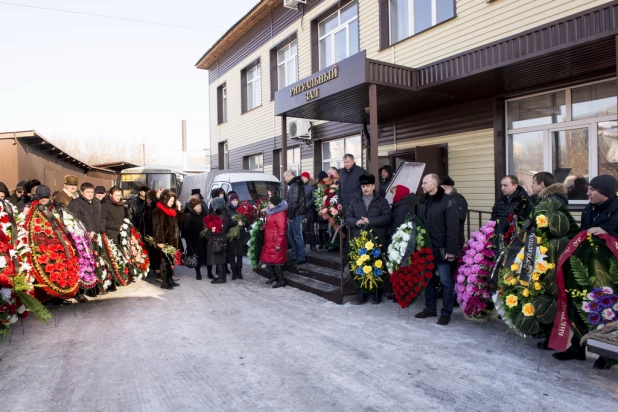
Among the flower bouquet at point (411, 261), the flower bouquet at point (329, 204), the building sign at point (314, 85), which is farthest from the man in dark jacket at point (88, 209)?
the flower bouquet at point (411, 261)

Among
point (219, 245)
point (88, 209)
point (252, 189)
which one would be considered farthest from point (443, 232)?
point (252, 189)

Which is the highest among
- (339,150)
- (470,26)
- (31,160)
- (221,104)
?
(221,104)

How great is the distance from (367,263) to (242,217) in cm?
325

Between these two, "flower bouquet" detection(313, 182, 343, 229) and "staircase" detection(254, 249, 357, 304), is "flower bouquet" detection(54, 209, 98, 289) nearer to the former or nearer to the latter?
"staircase" detection(254, 249, 357, 304)

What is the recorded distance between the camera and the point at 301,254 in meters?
8.58

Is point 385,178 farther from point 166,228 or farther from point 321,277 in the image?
point 166,228

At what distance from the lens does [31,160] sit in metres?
12.2

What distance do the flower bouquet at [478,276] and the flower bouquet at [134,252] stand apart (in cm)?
489

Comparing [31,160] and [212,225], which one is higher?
[31,160]

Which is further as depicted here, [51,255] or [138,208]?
[138,208]

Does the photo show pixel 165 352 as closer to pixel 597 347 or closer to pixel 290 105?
pixel 597 347

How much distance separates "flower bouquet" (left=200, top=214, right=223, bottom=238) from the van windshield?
4.81 meters

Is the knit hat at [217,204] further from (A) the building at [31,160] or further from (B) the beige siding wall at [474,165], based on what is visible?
(A) the building at [31,160]

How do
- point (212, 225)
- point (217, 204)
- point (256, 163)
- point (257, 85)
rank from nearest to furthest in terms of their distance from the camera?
1. point (212, 225)
2. point (217, 204)
3. point (257, 85)
4. point (256, 163)
